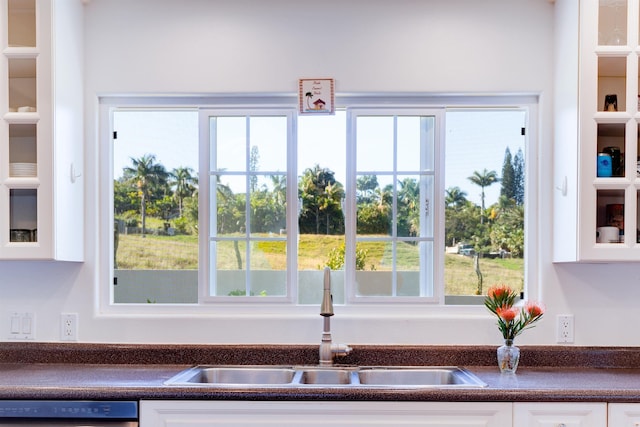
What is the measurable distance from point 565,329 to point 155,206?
1.83m

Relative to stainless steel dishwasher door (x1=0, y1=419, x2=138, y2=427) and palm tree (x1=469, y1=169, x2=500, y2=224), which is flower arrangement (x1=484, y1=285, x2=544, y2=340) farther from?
stainless steel dishwasher door (x1=0, y1=419, x2=138, y2=427)

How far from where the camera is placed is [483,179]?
99.4 inches

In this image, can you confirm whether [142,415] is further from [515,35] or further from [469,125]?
[515,35]

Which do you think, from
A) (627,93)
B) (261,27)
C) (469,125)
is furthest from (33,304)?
(627,93)

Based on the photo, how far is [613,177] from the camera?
7.00 ft

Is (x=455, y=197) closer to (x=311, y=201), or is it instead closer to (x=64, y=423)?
(x=311, y=201)

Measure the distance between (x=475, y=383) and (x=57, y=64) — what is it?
6.36 feet

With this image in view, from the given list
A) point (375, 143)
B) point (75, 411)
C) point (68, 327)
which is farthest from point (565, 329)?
point (68, 327)

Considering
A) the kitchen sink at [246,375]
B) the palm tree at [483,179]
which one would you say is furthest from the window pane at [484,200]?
the kitchen sink at [246,375]

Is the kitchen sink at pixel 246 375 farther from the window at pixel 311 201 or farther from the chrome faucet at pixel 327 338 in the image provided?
the window at pixel 311 201

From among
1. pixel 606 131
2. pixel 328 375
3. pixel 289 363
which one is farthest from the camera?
pixel 289 363

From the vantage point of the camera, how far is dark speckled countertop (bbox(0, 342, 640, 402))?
75.0 inches

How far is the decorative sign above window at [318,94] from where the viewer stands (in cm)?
242

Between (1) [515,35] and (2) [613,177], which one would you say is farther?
(1) [515,35]
